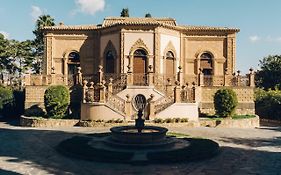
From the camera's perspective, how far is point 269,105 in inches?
1110

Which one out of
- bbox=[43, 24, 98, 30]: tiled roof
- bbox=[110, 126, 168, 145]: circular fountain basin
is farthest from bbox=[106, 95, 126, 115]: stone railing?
bbox=[43, 24, 98, 30]: tiled roof

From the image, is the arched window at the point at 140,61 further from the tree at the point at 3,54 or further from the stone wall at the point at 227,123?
the tree at the point at 3,54

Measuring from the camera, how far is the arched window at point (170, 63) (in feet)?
87.4

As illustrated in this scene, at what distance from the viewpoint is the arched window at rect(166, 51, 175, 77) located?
26636 millimetres

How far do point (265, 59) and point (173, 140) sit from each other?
117 feet

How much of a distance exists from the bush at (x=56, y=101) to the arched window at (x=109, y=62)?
18.7ft

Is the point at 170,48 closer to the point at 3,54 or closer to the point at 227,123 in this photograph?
the point at 227,123

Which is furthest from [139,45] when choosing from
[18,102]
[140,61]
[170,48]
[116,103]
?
[18,102]

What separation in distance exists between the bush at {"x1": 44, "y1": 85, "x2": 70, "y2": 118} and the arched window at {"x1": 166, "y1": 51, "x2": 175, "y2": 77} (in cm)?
925

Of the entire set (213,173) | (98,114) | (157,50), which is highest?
(157,50)

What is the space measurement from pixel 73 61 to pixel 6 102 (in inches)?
272

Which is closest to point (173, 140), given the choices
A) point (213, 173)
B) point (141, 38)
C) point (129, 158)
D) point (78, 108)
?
point (129, 158)

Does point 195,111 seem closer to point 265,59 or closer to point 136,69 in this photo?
point 136,69

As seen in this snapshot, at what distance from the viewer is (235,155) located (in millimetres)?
11961
